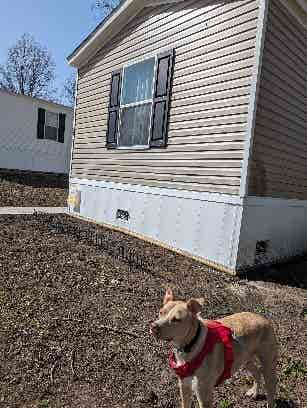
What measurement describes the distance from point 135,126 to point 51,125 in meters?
12.3

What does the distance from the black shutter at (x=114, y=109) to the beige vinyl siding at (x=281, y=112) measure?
13.6 ft

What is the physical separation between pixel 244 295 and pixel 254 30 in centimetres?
444

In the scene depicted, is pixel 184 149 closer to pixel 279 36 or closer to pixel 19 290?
pixel 279 36

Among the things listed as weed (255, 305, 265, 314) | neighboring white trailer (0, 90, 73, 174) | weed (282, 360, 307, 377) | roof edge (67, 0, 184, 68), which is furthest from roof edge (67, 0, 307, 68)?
neighboring white trailer (0, 90, 73, 174)

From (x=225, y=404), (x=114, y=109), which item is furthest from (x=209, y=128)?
(x=225, y=404)

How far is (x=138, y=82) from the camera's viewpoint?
881 cm

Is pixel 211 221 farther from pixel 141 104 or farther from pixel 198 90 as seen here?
pixel 141 104

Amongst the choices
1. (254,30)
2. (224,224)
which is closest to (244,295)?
(224,224)

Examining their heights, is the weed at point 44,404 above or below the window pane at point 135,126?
below

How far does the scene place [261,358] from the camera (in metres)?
2.92

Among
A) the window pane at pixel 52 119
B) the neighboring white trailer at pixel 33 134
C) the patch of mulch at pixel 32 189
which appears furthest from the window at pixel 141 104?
the window pane at pixel 52 119

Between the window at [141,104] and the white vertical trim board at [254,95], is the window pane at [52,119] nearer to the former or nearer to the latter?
the window at [141,104]

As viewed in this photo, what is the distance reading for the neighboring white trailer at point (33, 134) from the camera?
711 inches

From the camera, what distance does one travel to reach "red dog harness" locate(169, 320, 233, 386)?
2.48m
